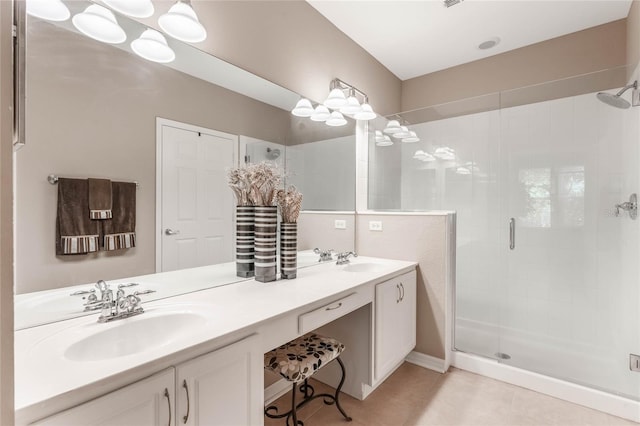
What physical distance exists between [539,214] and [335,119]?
5.93 feet

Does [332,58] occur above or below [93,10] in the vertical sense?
above

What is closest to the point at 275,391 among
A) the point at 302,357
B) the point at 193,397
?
the point at 302,357

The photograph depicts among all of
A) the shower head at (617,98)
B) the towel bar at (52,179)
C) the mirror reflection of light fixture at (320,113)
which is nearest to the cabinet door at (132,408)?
the towel bar at (52,179)

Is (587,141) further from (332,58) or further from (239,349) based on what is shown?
(239,349)

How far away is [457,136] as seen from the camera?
2.82 metres

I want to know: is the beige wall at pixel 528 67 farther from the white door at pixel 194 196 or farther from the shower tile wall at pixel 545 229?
the white door at pixel 194 196

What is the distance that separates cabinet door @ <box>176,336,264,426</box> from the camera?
92 centimetres

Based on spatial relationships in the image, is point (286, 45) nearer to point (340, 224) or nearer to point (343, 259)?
point (340, 224)

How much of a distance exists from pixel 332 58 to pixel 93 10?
1692 mm

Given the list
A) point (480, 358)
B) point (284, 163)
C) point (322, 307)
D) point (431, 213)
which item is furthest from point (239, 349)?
point (480, 358)

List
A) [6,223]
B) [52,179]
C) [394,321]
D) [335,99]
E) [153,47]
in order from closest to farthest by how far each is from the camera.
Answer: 1. [6,223]
2. [52,179]
3. [153,47]
4. [394,321]
5. [335,99]

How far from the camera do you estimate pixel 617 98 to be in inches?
83.8

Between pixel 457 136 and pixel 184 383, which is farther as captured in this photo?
pixel 457 136

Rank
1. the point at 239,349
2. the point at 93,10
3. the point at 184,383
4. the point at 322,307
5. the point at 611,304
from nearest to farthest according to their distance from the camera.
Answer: the point at 184,383 < the point at 239,349 < the point at 93,10 < the point at 322,307 < the point at 611,304
